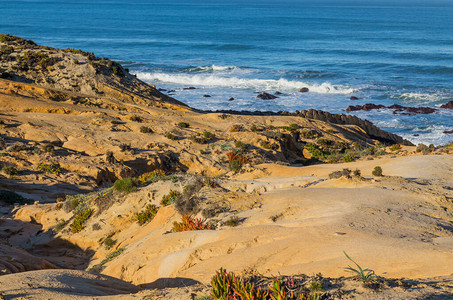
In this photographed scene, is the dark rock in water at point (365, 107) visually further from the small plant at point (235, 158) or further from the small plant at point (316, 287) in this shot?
the small plant at point (316, 287)

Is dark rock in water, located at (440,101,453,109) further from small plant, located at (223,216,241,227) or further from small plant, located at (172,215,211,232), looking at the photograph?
small plant, located at (172,215,211,232)

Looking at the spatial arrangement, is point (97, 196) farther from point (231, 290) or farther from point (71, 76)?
point (71, 76)

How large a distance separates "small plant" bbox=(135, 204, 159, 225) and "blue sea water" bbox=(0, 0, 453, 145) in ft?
94.1

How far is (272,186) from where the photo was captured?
494 inches

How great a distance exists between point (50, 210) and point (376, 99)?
135 feet

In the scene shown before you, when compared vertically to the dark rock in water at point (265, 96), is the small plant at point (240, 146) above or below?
below

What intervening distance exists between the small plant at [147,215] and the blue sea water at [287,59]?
2869cm

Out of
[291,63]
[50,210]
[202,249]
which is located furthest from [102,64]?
[291,63]

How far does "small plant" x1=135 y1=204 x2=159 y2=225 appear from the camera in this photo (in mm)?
11969

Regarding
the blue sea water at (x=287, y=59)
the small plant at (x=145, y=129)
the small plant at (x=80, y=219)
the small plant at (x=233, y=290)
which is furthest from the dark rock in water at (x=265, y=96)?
the small plant at (x=233, y=290)

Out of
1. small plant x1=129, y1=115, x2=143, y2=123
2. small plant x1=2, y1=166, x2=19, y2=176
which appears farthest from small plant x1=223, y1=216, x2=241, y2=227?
small plant x1=129, y1=115, x2=143, y2=123

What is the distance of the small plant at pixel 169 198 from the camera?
11.8 metres

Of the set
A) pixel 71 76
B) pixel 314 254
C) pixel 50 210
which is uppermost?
pixel 71 76

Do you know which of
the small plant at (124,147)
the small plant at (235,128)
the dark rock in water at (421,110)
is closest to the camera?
the small plant at (124,147)
